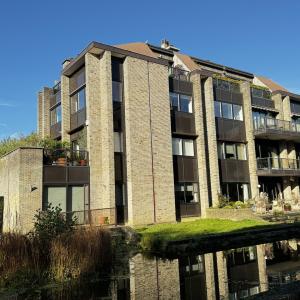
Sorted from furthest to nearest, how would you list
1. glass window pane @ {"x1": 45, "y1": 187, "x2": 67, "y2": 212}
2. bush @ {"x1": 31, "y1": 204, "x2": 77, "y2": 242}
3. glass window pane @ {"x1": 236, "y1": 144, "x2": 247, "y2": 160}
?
1. glass window pane @ {"x1": 236, "y1": 144, "x2": 247, "y2": 160}
2. glass window pane @ {"x1": 45, "y1": 187, "x2": 67, "y2": 212}
3. bush @ {"x1": 31, "y1": 204, "x2": 77, "y2": 242}

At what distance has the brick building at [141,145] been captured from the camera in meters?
22.4

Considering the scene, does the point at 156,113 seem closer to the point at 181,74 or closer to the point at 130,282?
the point at 181,74

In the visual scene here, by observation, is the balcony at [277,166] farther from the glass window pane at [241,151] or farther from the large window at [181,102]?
the large window at [181,102]

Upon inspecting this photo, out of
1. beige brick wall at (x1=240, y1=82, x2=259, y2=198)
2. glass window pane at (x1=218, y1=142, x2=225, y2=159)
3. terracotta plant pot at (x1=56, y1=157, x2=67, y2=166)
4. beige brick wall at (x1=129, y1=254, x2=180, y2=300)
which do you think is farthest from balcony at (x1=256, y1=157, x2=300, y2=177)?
beige brick wall at (x1=129, y1=254, x2=180, y2=300)

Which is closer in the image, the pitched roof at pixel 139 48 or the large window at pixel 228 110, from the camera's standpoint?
the large window at pixel 228 110

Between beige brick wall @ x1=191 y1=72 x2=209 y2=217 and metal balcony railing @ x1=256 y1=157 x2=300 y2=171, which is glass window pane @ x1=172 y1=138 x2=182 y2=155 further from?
metal balcony railing @ x1=256 y1=157 x2=300 y2=171

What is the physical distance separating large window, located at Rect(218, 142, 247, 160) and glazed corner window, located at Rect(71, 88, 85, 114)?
11.1 metres

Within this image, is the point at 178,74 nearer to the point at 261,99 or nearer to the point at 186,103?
the point at 186,103

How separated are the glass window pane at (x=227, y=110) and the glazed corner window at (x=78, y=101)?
1144 cm

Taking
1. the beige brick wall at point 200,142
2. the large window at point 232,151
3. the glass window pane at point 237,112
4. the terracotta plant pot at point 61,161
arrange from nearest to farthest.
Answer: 1. the terracotta plant pot at point 61,161
2. the beige brick wall at point 200,142
3. the large window at point 232,151
4. the glass window pane at point 237,112

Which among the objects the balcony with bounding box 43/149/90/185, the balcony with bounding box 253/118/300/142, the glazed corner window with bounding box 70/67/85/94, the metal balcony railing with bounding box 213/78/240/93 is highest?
the metal balcony railing with bounding box 213/78/240/93

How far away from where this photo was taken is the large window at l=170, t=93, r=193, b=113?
91.1ft

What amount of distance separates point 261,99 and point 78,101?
54.8ft

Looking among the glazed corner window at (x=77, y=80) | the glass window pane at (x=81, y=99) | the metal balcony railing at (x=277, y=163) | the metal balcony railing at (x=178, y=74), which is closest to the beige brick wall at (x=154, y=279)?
the glass window pane at (x=81, y=99)
